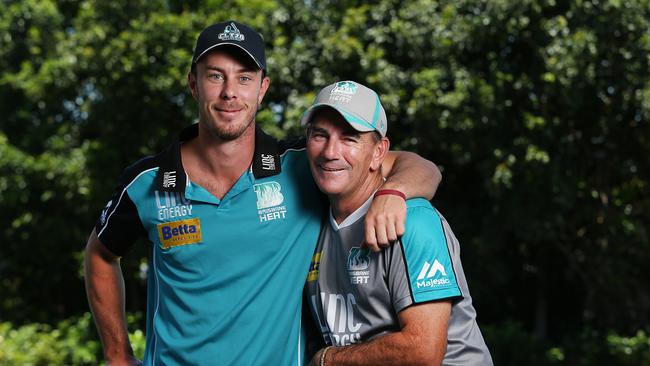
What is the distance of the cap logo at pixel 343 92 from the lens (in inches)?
112

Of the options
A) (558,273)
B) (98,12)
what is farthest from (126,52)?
(558,273)

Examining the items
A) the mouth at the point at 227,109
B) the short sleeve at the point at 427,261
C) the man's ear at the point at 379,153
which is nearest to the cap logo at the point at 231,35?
the mouth at the point at 227,109

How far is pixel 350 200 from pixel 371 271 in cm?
35

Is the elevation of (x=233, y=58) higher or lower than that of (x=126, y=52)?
lower

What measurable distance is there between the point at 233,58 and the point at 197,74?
0.64 ft

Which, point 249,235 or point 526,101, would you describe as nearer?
point 249,235

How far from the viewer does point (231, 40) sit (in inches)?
121

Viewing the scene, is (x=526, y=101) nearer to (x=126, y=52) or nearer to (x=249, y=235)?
(x=126, y=52)

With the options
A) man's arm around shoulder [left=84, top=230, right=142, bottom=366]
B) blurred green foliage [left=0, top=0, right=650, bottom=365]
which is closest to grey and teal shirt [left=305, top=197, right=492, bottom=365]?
man's arm around shoulder [left=84, top=230, right=142, bottom=366]

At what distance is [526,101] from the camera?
46.1 ft

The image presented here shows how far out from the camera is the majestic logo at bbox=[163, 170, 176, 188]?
318 centimetres

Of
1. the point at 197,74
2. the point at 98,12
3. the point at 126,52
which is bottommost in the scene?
the point at 197,74

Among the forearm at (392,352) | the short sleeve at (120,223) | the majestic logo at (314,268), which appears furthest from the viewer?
the short sleeve at (120,223)

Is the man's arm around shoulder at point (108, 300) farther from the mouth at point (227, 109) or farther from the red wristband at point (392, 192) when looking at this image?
the red wristband at point (392, 192)
